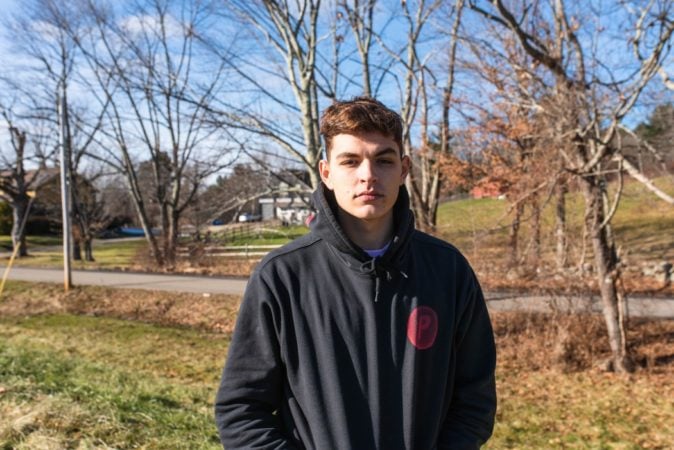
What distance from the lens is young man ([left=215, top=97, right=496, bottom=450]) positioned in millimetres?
1628

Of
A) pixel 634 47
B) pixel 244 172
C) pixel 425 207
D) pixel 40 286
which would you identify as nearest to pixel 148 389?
pixel 244 172

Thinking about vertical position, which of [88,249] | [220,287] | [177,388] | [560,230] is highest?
[560,230]

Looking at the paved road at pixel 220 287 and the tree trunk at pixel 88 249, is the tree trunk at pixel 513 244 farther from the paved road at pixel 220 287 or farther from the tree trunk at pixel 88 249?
the tree trunk at pixel 88 249

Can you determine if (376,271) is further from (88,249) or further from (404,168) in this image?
(88,249)

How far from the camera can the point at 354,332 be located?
1640 mm

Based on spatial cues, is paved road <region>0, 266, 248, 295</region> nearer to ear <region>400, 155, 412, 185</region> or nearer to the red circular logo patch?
ear <region>400, 155, 412, 185</region>

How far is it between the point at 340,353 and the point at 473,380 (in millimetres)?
467

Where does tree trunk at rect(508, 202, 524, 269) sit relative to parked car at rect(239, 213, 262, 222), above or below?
below

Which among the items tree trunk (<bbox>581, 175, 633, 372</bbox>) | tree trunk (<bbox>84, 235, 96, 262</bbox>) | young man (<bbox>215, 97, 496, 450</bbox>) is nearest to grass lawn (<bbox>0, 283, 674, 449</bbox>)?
tree trunk (<bbox>581, 175, 633, 372</bbox>)

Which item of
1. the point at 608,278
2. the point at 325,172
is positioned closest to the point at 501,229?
the point at 608,278

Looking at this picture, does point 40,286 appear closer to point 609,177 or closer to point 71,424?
point 71,424

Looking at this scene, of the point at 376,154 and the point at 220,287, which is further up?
the point at 376,154

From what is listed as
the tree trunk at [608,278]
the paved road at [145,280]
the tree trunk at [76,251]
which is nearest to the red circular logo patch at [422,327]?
the tree trunk at [608,278]

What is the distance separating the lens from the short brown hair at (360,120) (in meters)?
1.68
